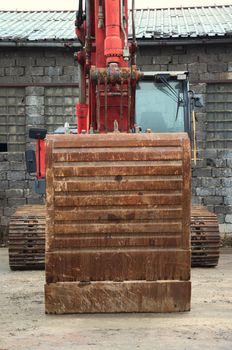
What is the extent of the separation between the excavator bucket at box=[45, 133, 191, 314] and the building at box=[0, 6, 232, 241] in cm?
819

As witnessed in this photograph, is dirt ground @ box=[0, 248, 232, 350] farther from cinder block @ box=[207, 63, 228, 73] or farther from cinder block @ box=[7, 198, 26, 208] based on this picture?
cinder block @ box=[207, 63, 228, 73]

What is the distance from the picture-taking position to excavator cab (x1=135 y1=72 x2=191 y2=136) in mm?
9914

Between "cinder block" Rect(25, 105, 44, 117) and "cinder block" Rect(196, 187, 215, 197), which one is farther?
"cinder block" Rect(25, 105, 44, 117)

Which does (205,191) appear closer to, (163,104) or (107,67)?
(163,104)

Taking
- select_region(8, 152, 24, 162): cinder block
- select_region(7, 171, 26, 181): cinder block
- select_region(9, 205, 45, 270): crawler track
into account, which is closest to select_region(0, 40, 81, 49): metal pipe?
select_region(8, 152, 24, 162): cinder block

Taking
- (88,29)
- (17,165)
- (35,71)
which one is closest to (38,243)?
(88,29)

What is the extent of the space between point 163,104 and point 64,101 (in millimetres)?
4425

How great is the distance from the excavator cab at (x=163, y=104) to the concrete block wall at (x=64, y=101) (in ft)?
12.0

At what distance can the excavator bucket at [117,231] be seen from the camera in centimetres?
541

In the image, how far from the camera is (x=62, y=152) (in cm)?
550

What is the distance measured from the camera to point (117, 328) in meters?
4.96

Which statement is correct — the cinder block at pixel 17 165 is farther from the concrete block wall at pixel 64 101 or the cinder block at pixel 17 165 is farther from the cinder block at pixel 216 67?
the cinder block at pixel 216 67

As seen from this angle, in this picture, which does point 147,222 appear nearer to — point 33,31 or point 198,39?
point 198,39

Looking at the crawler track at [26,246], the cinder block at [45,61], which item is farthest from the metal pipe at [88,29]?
the cinder block at [45,61]
